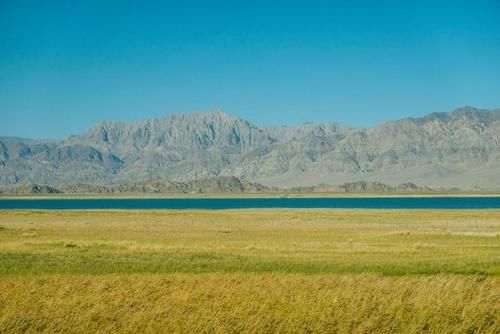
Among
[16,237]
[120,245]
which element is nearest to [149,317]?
[120,245]

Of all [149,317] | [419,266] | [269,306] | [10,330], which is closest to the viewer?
[10,330]

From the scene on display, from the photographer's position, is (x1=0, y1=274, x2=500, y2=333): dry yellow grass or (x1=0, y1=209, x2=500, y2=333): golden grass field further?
(x1=0, y1=209, x2=500, y2=333): golden grass field

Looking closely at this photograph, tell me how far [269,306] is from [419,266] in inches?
601

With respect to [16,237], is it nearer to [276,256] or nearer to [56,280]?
[276,256]

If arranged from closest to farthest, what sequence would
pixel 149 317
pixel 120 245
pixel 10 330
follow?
pixel 10 330 → pixel 149 317 → pixel 120 245

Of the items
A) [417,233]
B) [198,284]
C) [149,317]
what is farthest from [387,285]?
[417,233]

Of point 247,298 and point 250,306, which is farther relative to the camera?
point 247,298

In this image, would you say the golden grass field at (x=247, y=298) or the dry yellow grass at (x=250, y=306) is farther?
the golden grass field at (x=247, y=298)

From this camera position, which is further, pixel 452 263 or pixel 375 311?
pixel 452 263

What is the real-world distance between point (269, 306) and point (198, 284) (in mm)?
4867

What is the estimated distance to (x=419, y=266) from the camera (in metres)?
29.9

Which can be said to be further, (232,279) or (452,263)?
(452,263)

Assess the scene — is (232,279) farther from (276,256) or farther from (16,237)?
(16,237)

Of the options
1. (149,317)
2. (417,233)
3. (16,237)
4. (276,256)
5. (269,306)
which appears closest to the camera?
(149,317)
